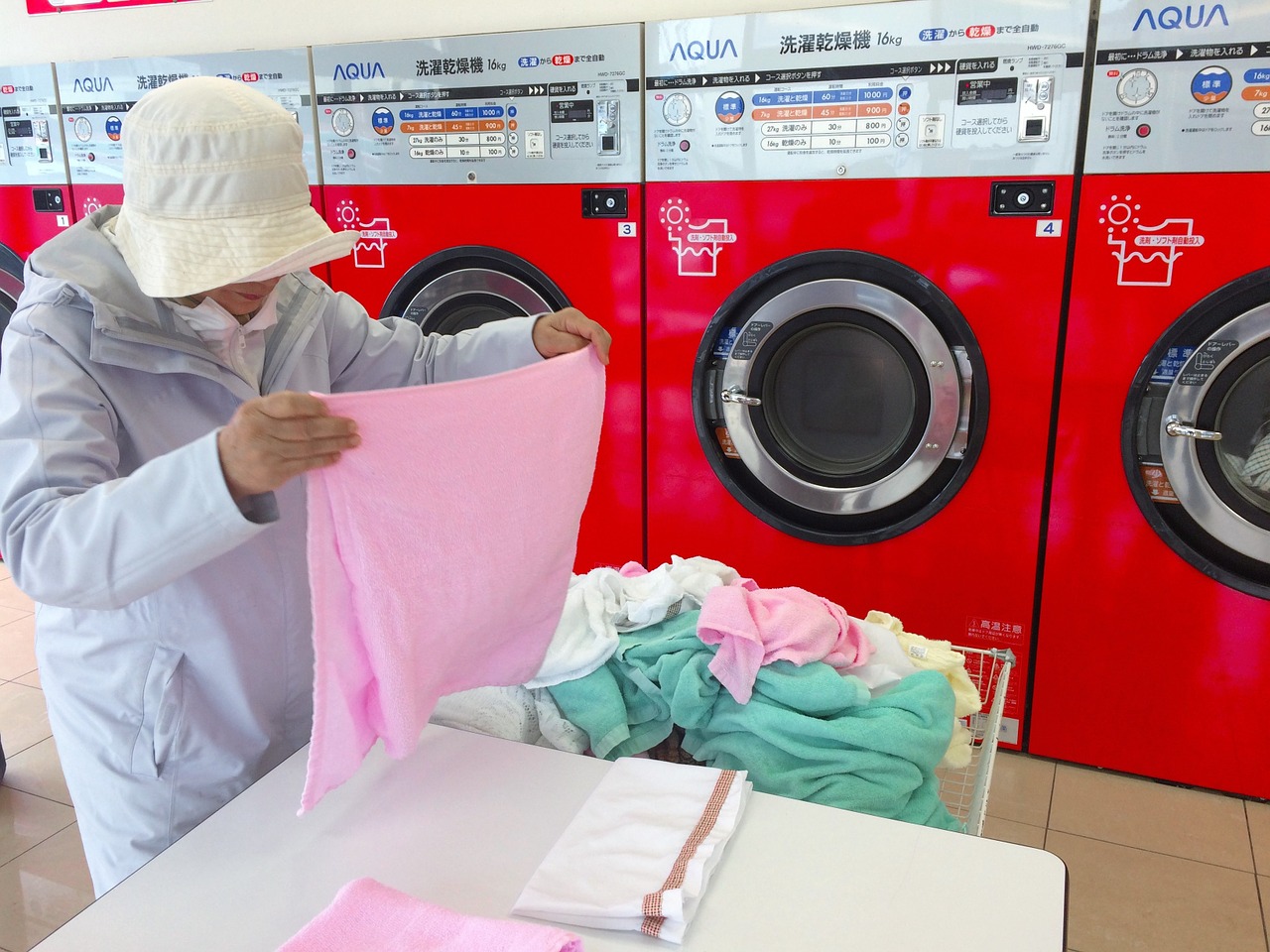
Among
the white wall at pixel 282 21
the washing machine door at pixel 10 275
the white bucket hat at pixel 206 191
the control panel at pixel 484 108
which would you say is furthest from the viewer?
the washing machine door at pixel 10 275

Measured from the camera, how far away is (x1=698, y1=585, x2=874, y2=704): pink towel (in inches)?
56.7

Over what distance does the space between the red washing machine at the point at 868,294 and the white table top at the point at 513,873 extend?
1533 millimetres

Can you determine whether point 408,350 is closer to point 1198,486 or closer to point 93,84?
point 1198,486

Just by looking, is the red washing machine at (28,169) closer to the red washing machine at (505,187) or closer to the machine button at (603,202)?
the red washing machine at (505,187)

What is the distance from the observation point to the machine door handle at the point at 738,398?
2.67m

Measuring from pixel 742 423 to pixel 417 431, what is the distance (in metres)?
1.73

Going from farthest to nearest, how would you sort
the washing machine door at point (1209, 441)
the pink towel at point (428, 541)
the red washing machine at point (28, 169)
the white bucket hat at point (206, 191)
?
the red washing machine at point (28, 169) < the washing machine door at point (1209, 441) < the white bucket hat at point (206, 191) < the pink towel at point (428, 541)

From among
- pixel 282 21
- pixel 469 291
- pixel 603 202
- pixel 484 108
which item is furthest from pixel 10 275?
pixel 603 202

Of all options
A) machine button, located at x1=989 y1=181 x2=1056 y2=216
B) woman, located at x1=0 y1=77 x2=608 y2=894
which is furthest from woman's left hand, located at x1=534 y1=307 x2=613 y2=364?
machine button, located at x1=989 y1=181 x2=1056 y2=216

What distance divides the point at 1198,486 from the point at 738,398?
1119mm

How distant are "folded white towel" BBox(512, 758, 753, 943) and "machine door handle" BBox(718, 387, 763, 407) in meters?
1.55

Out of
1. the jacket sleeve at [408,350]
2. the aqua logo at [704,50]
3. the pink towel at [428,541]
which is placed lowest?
the pink towel at [428,541]

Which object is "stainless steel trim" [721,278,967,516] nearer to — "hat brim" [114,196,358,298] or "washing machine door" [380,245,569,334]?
"washing machine door" [380,245,569,334]

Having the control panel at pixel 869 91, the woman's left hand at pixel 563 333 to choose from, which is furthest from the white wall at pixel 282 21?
the woman's left hand at pixel 563 333
